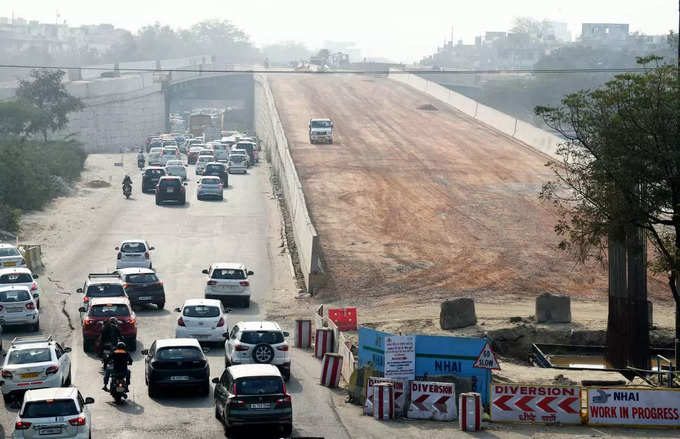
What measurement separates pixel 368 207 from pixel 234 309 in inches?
792

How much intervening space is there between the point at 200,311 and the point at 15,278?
29.1ft

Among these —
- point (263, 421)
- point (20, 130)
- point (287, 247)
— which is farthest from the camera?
point (20, 130)

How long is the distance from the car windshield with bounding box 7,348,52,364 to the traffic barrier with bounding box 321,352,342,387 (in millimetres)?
6675

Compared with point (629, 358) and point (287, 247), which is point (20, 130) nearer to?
point (287, 247)

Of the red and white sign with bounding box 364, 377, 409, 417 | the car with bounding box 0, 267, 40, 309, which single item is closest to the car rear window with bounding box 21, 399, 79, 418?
the red and white sign with bounding box 364, 377, 409, 417

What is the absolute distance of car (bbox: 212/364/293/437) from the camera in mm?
20031

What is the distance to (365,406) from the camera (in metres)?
23.0

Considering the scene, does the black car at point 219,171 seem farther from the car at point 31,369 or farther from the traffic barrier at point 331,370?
the car at point 31,369

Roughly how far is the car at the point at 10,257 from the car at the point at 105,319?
38.8 ft

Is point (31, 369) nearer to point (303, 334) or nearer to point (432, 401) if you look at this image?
point (432, 401)

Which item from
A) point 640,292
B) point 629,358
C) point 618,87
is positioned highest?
point 618,87

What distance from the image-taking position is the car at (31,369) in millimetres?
22312

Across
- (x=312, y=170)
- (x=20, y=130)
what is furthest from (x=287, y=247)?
(x=20, y=130)

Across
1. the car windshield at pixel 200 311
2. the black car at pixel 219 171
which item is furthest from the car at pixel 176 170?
the car windshield at pixel 200 311
